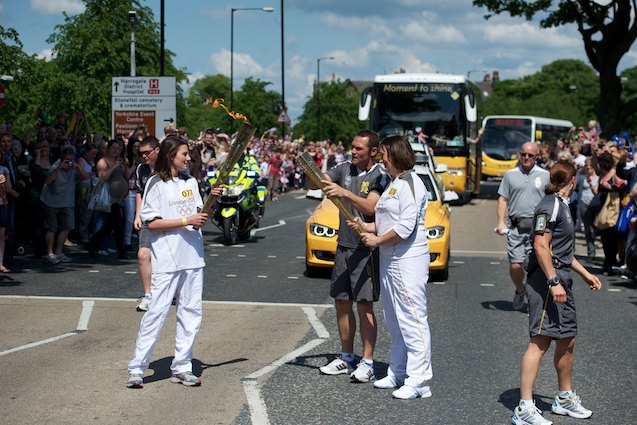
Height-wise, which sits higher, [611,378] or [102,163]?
[102,163]

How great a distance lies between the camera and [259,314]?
11.0 meters

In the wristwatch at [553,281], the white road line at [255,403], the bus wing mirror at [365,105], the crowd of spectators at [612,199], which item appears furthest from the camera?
the bus wing mirror at [365,105]

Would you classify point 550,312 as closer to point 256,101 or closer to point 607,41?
point 607,41

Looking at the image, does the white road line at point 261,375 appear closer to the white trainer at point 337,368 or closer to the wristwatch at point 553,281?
the white trainer at point 337,368

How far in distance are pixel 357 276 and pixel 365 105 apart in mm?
22477

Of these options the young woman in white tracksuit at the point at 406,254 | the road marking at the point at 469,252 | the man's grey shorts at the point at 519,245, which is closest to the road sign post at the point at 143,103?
the road marking at the point at 469,252

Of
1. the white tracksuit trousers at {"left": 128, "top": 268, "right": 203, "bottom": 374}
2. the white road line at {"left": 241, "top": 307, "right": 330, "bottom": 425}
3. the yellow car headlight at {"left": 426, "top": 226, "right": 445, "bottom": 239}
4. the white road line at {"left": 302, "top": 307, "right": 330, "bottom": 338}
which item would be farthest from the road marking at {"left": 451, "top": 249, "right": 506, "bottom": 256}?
the white tracksuit trousers at {"left": 128, "top": 268, "right": 203, "bottom": 374}

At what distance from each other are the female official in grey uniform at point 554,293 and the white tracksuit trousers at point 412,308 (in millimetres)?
772

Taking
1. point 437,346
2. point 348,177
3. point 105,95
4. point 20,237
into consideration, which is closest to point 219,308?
point 437,346

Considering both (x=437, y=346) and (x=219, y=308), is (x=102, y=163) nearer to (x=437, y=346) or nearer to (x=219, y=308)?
(x=219, y=308)

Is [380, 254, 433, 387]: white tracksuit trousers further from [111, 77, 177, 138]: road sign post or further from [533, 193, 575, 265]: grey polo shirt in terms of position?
[111, 77, 177, 138]: road sign post

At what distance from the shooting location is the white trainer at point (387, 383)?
24.6ft

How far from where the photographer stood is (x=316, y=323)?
34.1 feet

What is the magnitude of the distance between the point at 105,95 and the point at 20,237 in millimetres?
37579
